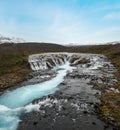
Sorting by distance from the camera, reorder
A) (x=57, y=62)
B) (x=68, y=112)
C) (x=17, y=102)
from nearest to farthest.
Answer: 1. (x=68, y=112)
2. (x=17, y=102)
3. (x=57, y=62)

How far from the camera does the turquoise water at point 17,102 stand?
1129 inches

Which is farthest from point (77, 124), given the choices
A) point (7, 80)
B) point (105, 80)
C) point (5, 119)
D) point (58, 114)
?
point (7, 80)

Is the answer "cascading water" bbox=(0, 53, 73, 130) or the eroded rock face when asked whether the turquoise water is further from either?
the eroded rock face

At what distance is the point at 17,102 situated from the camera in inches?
1470

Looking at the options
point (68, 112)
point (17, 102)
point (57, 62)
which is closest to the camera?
point (68, 112)

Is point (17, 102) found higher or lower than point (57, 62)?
higher

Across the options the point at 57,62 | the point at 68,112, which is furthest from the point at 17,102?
the point at 57,62

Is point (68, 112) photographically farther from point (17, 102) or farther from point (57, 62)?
point (57, 62)

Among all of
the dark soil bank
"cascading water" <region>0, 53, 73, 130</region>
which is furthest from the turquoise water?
the dark soil bank

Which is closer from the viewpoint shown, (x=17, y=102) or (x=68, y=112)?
(x=68, y=112)

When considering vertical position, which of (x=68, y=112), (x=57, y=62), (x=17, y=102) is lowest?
(x=57, y=62)

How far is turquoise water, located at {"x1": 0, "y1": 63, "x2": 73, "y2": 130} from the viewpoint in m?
28.7

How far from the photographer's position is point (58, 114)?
29.9 metres

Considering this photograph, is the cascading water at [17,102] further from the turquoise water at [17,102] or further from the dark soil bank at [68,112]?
the dark soil bank at [68,112]
